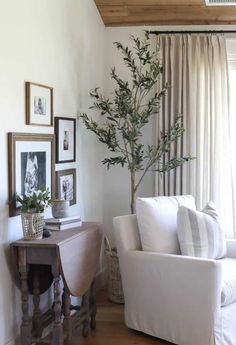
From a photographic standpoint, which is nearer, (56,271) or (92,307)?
(56,271)

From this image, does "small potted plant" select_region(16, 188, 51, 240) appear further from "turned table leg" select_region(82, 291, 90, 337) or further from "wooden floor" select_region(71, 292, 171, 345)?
"wooden floor" select_region(71, 292, 171, 345)

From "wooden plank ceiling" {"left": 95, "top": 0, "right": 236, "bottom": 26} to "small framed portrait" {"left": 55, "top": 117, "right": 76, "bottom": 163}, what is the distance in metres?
1.24

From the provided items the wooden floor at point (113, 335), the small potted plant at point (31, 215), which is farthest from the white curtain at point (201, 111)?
the small potted plant at point (31, 215)

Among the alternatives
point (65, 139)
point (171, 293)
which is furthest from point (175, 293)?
point (65, 139)

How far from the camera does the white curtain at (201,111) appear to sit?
461 cm

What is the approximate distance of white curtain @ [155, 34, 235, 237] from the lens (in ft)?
15.1

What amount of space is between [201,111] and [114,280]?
171 centimetres

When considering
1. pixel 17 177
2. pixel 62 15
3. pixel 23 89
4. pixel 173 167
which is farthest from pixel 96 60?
pixel 17 177

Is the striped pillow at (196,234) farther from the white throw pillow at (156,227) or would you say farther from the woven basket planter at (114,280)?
the woven basket planter at (114,280)

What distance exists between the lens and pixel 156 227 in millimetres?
3533

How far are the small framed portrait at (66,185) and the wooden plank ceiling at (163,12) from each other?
1584 mm

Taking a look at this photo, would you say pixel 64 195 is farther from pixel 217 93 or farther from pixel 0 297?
pixel 217 93

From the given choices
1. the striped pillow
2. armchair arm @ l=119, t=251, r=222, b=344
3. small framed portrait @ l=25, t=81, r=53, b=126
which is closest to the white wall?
small framed portrait @ l=25, t=81, r=53, b=126

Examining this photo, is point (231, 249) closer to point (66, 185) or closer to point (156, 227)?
point (156, 227)
